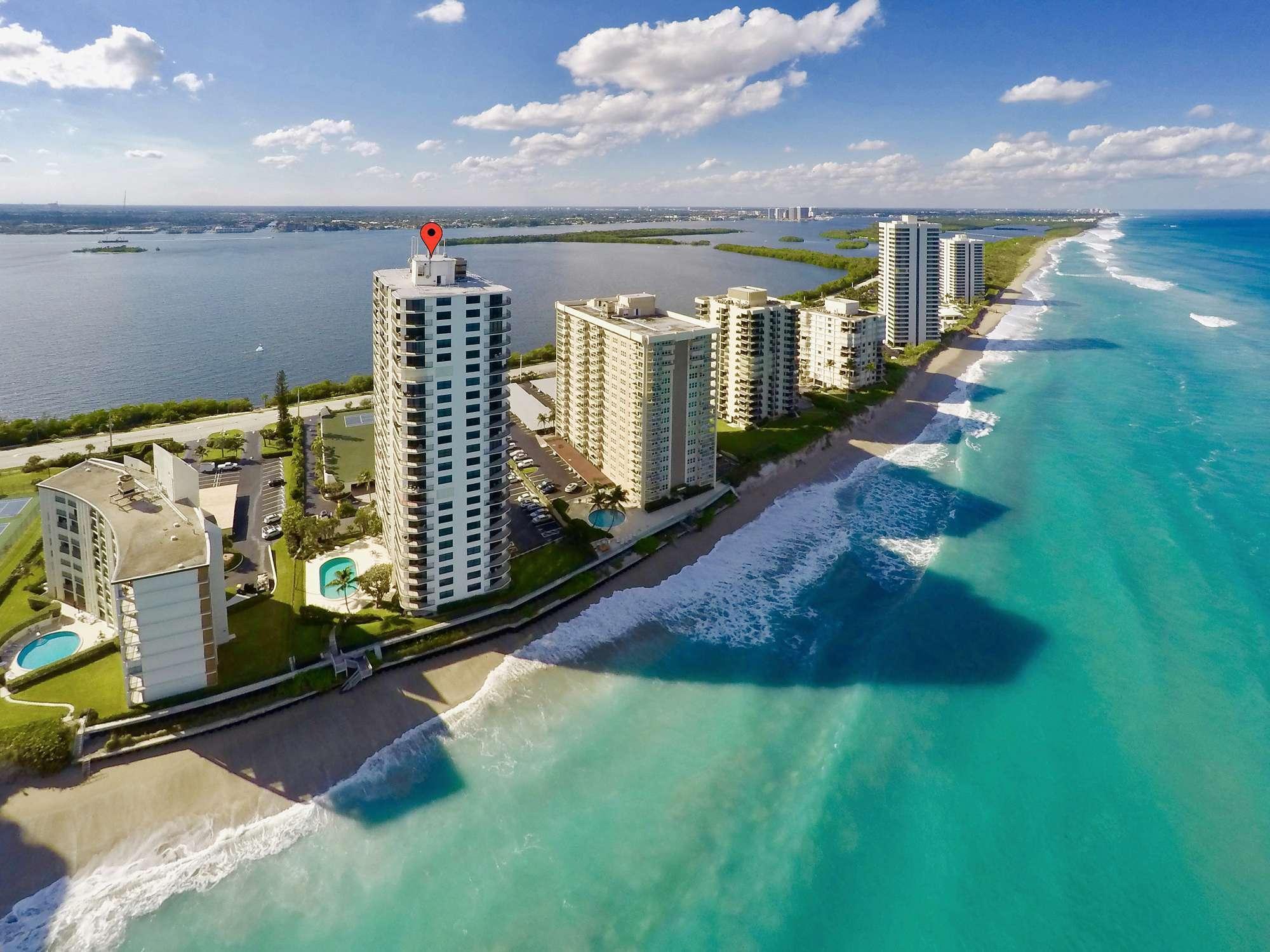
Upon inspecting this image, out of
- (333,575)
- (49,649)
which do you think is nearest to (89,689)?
(49,649)

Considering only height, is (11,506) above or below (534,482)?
below

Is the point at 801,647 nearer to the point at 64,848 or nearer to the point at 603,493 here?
the point at 603,493

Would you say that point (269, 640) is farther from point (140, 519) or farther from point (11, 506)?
point (11, 506)

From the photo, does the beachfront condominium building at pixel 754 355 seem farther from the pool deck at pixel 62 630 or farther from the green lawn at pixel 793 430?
the pool deck at pixel 62 630

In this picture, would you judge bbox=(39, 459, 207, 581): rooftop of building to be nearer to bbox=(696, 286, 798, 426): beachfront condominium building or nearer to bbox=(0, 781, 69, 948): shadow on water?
bbox=(0, 781, 69, 948): shadow on water

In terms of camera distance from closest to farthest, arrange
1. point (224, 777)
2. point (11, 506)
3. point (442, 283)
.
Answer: point (224, 777)
point (442, 283)
point (11, 506)

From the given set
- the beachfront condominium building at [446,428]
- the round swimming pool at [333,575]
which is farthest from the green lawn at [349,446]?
the beachfront condominium building at [446,428]

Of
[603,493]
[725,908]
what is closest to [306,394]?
[603,493]
